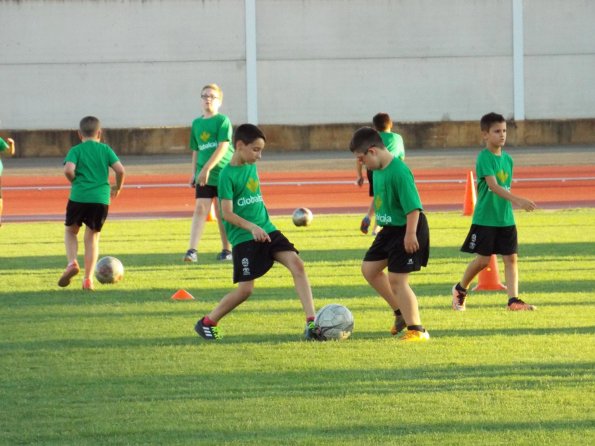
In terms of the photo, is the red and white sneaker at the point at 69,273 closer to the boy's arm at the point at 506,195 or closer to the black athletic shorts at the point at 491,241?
the black athletic shorts at the point at 491,241

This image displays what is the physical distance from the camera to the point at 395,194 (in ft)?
31.8

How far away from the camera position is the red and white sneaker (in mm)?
13000

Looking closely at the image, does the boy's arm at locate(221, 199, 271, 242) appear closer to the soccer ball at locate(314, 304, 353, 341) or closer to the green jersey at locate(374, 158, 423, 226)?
the soccer ball at locate(314, 304, 353, 341)

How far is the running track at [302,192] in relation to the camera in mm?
25375

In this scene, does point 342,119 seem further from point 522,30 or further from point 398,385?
point 398,385

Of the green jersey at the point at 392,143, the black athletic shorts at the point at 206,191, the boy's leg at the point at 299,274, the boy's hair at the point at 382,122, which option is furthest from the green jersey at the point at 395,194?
the green jersey at the point at 392,143

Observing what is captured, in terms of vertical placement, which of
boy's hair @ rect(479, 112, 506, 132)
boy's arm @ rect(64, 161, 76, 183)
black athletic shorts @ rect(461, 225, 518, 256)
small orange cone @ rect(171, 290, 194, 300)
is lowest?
small orange cone @ rect(171, 290, 194, 300)

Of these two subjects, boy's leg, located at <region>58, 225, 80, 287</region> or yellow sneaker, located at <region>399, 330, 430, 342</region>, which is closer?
yellow sneaker, located at <region>399, 330, 430, 342</region>

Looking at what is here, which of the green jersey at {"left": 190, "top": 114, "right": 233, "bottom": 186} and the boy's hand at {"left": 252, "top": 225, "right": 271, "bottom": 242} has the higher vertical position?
the green jersey at {"left": 190, "top": 114, "right": 233, "bottom": 186}

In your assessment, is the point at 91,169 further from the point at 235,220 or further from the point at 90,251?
the point at 235,220

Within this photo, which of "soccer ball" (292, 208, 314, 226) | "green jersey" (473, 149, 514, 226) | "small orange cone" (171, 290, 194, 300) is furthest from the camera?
"soccer ball" (292, 208, 314, 226)

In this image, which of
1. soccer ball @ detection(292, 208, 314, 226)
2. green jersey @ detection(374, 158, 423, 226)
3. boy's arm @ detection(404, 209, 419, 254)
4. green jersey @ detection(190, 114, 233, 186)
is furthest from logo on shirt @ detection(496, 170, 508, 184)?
soccer ball @ detection(292, 208, 314, 226)

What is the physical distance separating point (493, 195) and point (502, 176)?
0.64 feet

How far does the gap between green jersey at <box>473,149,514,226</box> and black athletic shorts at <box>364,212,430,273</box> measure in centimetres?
171
